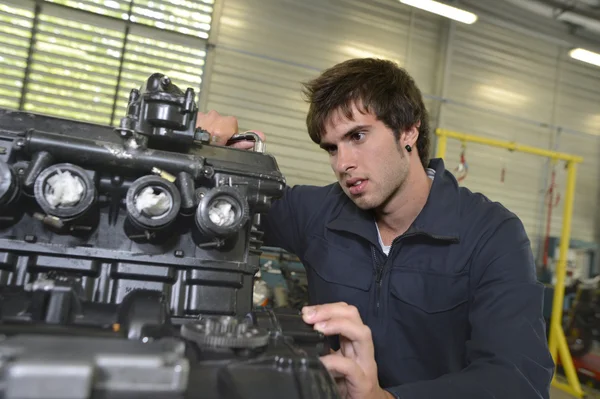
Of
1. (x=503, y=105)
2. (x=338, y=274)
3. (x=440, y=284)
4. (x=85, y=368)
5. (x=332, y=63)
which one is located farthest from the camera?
(x=503, y=105)

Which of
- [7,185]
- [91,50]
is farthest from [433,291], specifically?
[91,50]

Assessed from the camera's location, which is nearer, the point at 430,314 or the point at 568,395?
the point at 430,314

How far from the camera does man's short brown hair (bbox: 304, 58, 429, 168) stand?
149 centimetres

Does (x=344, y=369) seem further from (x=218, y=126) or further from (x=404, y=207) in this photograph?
(x=218, y=126)

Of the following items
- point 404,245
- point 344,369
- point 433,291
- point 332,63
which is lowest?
point 344,369

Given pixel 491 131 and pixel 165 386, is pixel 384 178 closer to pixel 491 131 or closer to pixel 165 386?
pixel 165 386

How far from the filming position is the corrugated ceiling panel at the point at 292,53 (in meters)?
4.77

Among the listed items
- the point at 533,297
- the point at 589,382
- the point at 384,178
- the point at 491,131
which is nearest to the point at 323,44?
the point at 491,131

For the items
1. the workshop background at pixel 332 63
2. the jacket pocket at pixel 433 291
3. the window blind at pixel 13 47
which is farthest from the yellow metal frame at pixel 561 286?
the window blind at pixel 13 47

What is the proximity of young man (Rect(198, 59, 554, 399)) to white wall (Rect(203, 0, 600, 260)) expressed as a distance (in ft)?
11.2

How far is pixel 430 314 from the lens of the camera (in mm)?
1422

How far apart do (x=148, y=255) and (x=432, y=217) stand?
952 millimetres

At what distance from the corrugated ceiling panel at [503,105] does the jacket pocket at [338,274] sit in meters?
4.46

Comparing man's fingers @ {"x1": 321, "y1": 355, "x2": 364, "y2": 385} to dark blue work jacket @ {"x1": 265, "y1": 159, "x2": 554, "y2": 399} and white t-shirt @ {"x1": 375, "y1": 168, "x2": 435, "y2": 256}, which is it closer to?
dark blue work jacket @ {"x1": 265, "y1": 159, "x2": 554, "y2": 399}
